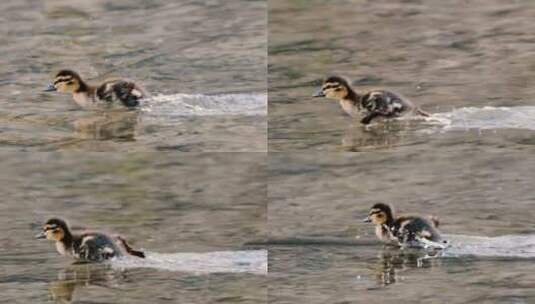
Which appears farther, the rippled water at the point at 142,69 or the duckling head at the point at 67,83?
the duckling head at the point at 67,83

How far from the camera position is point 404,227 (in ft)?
26.6

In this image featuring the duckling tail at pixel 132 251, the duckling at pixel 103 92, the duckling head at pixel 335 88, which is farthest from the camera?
the duckling at pixel 103 92

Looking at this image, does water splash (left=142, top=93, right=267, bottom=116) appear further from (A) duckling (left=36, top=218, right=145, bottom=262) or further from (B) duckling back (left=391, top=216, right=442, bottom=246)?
(B) duckling back (left=391, top=216, right=442, bottom=246)

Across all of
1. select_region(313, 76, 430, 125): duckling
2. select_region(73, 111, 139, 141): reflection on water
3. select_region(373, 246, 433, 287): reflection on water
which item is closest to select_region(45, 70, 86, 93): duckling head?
select_region(73, 111, 139, 141): reflection on water

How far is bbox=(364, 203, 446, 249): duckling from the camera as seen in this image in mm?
8070

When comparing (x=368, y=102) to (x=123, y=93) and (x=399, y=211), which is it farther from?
(x=123, y=93)

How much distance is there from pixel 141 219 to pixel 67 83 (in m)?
0.72

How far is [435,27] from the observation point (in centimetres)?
948

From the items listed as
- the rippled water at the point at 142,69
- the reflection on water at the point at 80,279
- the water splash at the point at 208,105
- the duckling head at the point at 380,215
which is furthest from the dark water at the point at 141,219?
the duckling head at the point at 380,215

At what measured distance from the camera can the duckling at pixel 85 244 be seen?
8.24 meters

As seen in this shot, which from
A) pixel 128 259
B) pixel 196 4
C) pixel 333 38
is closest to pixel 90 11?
pixel 196 4

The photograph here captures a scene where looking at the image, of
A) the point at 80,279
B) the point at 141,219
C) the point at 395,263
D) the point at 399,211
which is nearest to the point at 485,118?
the point at 399,211

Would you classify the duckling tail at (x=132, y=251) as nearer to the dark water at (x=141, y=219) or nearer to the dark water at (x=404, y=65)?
the dark water at (x=141, y=219)

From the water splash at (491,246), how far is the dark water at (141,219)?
79 centimetres
